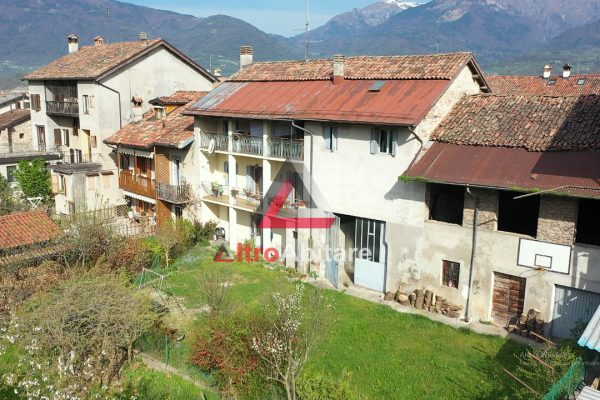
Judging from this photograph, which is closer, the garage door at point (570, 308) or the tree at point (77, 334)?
the tree at point (77, 334)

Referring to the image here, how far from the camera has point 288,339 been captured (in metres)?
14.4

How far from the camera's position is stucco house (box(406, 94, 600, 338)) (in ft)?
59.1

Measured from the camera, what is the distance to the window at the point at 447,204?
2183cm

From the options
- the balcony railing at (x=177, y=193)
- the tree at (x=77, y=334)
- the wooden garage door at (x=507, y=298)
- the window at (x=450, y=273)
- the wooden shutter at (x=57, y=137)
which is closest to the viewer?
the tree at (x=77, y=334)

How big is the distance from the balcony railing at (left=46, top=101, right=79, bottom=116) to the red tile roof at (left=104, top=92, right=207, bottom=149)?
6448mm

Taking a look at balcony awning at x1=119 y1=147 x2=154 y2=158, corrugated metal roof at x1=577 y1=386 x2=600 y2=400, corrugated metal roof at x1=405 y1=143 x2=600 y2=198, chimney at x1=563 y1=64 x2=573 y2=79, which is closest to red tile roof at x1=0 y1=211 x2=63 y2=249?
balcony awning at x1=119 y1=147 x2=154 y2=158

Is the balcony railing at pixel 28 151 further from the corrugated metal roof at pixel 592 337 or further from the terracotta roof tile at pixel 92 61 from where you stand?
the corrugated metal roof at pixel 592 337

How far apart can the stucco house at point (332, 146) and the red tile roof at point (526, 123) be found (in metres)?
0.89

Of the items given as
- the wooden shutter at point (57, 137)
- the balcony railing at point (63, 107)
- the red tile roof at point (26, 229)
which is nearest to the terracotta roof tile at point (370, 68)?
the red tile roof at point (26, 229)

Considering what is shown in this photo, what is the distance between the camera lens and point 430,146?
2166 cm

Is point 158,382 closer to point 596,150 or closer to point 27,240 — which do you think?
point 27,240

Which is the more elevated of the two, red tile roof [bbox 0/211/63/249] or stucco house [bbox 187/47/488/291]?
stucco house [bbox 187/47/488/291]

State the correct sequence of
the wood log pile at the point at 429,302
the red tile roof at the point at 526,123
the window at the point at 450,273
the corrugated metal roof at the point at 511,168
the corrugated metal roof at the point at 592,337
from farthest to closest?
1. the window at the point at 450,273
2. the wood log pile at the point at 429,302
3. the red tile roof at the point at 526,123
4. the corrugated metal roof at the point at 511,168
5. the corrugated metal roof at the point at 592,337

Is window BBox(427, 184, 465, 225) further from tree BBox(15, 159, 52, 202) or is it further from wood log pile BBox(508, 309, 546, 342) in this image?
tree BBox(15, 159, 52, 202)
